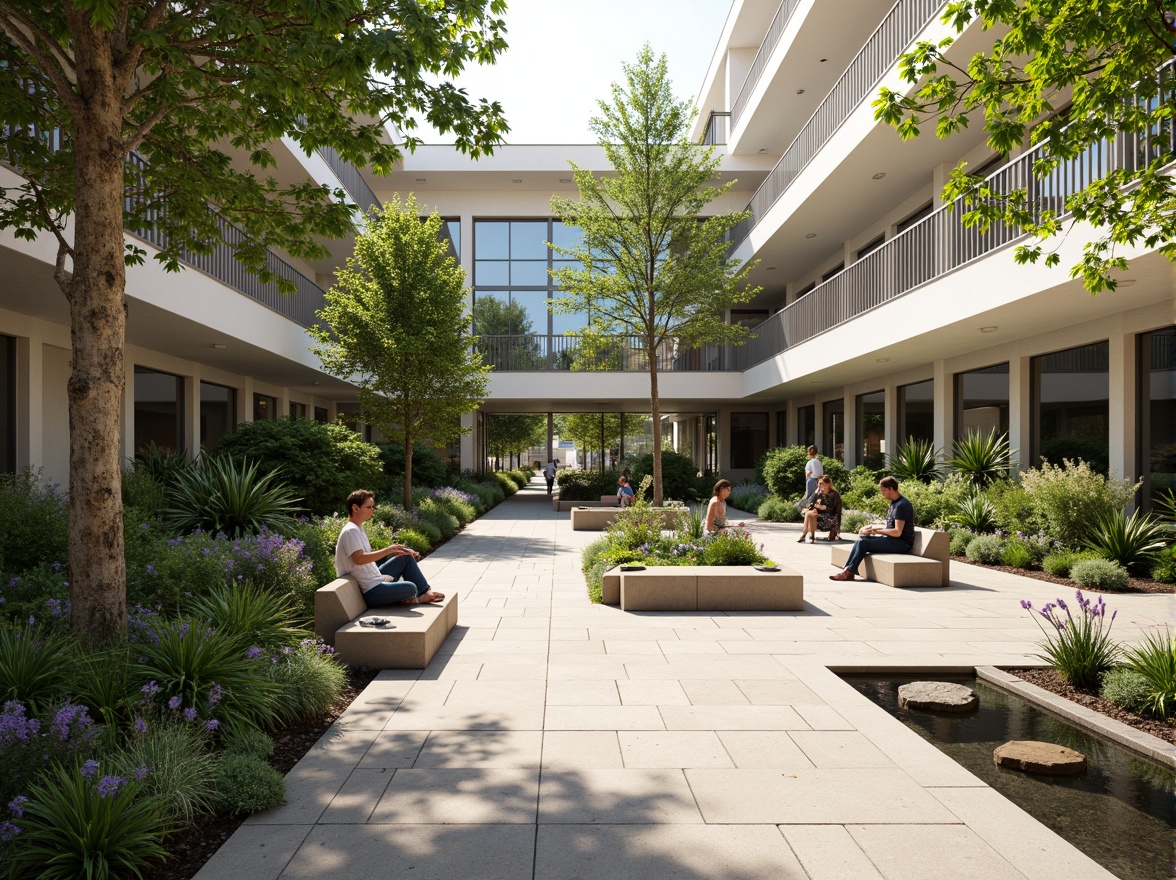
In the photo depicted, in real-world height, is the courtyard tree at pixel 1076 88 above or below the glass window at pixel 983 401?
above

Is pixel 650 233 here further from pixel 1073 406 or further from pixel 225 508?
pixel 225 508

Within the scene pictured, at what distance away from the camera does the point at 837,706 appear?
203 inches

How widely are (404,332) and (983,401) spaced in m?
12.6

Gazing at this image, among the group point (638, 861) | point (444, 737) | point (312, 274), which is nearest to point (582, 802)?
point (638, 861)

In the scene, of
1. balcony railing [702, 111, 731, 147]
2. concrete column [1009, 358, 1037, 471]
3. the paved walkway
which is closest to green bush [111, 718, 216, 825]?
the paved walkway

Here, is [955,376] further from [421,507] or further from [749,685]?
[749,685]

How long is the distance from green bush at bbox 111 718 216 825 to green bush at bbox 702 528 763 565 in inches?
251

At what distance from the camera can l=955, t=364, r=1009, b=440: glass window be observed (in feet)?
48.1

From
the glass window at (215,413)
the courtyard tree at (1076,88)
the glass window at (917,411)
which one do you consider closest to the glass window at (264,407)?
the glass window at (215,413)

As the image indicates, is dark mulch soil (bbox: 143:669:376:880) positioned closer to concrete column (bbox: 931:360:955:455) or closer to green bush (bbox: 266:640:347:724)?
green bush (bbox: 266:640:347:724)

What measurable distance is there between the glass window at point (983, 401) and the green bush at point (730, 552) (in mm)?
8108

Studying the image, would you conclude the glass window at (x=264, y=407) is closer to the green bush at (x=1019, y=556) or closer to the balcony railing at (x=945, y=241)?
the balcony railing at (x=945, y=241)

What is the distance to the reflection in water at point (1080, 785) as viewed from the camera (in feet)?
11.1

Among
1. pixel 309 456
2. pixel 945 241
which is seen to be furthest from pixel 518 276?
pixel 945 241
